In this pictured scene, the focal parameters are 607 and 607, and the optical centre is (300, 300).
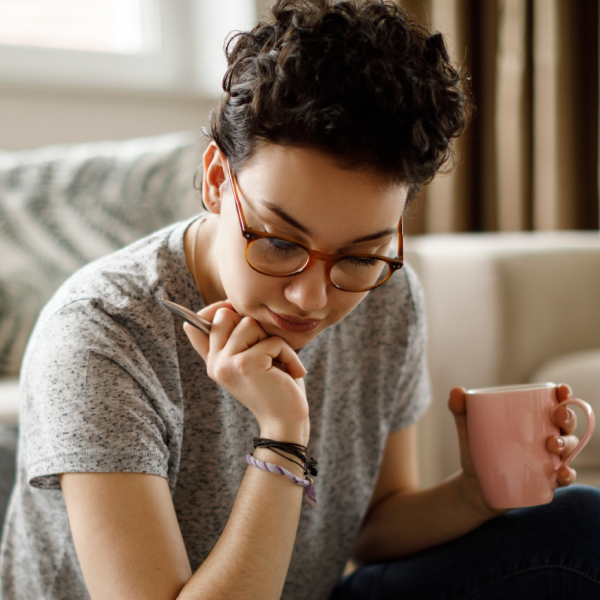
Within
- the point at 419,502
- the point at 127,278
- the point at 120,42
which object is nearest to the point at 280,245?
the point at 127,278

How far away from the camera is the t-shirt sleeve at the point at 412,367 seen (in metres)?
1.02

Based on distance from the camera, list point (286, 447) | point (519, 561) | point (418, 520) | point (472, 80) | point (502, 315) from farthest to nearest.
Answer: point (472, 80) < point (502, 315) < point (418, 520) < point (519, 561) < point (286, 447)

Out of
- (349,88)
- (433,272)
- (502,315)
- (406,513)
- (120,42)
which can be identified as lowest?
(406,513)

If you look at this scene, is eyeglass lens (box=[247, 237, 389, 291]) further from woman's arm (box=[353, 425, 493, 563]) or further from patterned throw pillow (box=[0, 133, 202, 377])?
patterned throw pillow (box=[0, 133, 202, 377])

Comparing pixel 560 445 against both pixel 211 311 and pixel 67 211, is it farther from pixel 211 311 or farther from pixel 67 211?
pixel 67 211

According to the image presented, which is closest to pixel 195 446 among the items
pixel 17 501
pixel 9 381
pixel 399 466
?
→ pixel 17 501

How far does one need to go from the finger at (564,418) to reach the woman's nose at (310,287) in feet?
1.11

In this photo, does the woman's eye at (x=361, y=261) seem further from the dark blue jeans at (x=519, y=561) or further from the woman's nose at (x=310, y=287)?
the dark blue jeans at (x=519, y=561)

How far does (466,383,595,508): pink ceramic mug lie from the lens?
772 millimetres

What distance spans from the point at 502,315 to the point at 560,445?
2.90 feet

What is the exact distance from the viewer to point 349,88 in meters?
0.63

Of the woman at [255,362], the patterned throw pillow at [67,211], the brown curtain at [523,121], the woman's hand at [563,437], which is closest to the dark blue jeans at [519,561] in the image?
the woman at [255,362]

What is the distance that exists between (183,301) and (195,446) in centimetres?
21

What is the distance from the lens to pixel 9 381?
1.47 meters
